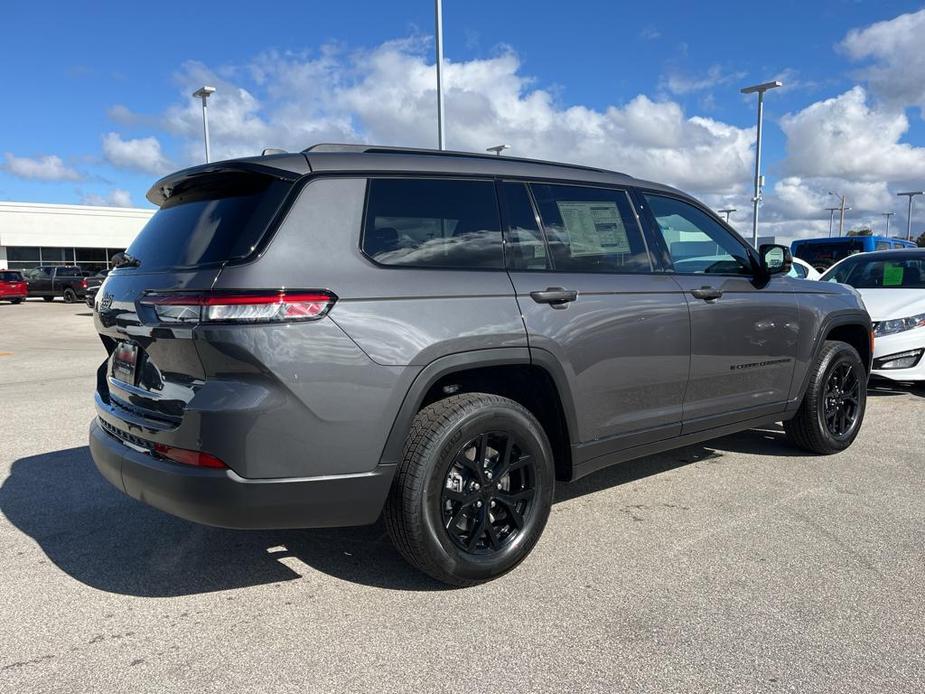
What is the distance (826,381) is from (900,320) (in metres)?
2.63

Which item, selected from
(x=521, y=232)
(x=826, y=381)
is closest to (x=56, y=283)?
(x=826, y=381)

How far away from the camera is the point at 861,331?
5.72m

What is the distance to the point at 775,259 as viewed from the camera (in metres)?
4.91

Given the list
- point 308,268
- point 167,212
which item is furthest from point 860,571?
point 167,212

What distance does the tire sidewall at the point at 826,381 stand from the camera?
527cm

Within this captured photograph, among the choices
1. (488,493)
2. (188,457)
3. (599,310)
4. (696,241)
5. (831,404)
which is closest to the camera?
(188,457)

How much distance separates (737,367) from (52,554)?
3856 mm

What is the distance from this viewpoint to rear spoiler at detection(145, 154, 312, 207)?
3.00 metres

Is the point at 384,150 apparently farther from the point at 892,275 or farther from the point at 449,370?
the point at 892,275

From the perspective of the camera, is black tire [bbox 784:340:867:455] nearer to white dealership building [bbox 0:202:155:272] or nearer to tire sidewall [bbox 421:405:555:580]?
tire sidewall [bbox 421:405:555:580]

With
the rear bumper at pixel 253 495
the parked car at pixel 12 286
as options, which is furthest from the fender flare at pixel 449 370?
the parked car at pixel 12 286

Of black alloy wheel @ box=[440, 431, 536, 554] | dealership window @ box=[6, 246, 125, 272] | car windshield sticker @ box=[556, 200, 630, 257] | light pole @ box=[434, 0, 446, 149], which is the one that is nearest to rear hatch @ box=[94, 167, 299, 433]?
black alloy wheel @ box=[440, 431, 536, 554]

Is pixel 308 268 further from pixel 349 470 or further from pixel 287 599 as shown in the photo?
pixel 287 599

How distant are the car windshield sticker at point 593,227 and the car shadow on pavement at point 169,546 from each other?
1.57 m
